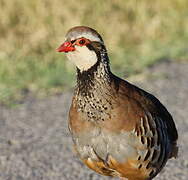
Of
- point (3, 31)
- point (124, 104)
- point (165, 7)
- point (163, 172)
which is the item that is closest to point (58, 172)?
point (163, 172)

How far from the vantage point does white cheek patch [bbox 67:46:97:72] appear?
5565 mm

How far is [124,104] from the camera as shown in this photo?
572 cm

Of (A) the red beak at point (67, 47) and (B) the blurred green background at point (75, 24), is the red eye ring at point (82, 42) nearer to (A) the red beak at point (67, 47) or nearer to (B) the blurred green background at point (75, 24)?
(A) the red beak at point (67, 47)

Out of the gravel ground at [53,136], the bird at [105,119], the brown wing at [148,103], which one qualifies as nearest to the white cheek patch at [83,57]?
the bird at [105,119]

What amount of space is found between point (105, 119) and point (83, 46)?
0.61 metres

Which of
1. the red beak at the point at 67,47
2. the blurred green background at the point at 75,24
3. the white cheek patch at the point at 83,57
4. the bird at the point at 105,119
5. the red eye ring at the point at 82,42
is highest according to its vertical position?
the blurred green background at the point at 75,24

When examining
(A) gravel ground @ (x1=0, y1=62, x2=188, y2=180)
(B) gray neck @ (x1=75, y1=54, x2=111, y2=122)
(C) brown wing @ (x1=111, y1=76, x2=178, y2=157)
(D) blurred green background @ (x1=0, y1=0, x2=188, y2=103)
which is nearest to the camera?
(B) gray neck @ (x1=75, y1=54, x2=111, y2=122)

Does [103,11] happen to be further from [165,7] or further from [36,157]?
[36,157]

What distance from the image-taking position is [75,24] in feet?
40.0

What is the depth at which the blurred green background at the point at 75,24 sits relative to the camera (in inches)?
419

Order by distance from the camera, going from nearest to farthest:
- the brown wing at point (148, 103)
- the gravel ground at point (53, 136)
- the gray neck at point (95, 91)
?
1. the gray neck at point (95, 91)
2. the brown wing at point (148, 103)
3. the gravel ground at point (53, 136)

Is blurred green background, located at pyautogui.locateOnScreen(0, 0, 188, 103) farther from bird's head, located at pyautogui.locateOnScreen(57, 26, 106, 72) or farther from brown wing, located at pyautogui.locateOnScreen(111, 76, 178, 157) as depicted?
bird's head, located at pyautogui.locateOnScreen(57, 26, 106, 72)

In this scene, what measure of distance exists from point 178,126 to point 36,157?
6.08 feet

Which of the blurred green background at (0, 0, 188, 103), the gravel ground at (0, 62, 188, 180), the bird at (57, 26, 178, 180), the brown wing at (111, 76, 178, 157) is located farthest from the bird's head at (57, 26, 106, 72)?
the blurred green background at (0, 0, 188, 103)
